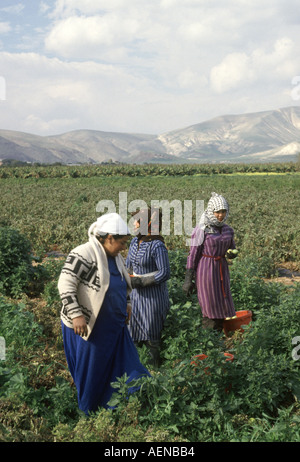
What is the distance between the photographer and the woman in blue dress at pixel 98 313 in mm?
3391

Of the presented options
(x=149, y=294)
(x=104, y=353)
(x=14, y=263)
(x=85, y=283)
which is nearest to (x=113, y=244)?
(x=85, y=283)

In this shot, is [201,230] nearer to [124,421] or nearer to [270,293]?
[270,293]

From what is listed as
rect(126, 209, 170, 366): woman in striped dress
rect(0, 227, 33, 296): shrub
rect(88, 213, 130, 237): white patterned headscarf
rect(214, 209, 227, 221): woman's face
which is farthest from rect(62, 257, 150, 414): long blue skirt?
rect(0, 227, 33, 296): shrub

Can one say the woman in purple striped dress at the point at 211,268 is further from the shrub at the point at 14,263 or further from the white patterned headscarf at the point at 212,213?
the shrub at the point at 14,263

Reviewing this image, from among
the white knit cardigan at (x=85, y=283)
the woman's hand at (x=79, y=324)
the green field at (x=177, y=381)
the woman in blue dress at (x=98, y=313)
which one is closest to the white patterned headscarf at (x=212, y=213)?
the green field at (x=177, y=381)

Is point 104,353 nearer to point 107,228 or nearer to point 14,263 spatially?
point 107,228

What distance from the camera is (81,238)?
37.1 ft

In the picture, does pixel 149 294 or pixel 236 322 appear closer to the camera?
pixel 149 294

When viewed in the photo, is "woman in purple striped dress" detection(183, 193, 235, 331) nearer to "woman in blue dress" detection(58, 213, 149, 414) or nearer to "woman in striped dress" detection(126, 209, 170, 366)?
"woman in striped dress" detection(126, 209, 170, 366)

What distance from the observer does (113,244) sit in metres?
3.46

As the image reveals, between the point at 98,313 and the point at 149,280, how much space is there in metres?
1.19

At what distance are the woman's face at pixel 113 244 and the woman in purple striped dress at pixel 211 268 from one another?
2.00 m
